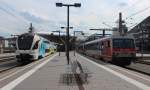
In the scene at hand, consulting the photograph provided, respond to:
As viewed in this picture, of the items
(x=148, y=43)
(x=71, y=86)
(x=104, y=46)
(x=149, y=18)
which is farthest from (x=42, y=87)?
(x=149, y=18)

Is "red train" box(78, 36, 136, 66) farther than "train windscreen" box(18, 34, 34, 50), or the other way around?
"train windscreen" box(18, 34, 34, 50)

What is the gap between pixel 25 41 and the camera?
33469 mm

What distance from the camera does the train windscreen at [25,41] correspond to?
33.3m

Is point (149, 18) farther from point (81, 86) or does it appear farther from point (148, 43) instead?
point (81, 86)

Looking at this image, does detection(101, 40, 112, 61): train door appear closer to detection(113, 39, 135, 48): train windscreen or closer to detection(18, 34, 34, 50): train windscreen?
detection(113, 39, 135, 48): train windscreen

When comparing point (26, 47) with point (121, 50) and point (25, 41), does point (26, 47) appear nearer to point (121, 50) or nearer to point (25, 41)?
point (25, 41)

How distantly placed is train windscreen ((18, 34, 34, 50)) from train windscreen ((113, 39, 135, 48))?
32.1 feet

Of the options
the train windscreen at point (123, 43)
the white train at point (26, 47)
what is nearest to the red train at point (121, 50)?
the train windscreen at point (123, 43)

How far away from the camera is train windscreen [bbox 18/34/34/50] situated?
33.3 meters

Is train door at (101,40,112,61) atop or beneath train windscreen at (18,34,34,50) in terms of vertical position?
beneath

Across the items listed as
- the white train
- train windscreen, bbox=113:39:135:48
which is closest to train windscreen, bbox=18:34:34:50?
the white train

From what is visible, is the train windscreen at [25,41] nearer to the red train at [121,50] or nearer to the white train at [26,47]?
the white train at [26,47]

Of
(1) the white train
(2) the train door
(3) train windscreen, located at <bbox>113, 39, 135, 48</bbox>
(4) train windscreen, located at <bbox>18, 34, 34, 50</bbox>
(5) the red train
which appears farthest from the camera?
(4) train windscreen, located at <bbox>18, 34, 34, 50</bbox>

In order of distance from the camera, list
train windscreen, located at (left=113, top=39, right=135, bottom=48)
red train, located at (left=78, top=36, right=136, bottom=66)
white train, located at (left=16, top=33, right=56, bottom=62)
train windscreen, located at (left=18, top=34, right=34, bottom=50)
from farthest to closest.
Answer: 1. train windscreen, located at (left=18, top=34, right=34, bottom=50)
2. white train, located at (left=16, top=33, right=56, bottom=62)
3. train windscreen, located at (left=113, top=39, right=135, bottom=48)
4. red train, located at (left=78, top=36, right=136, bottom=66)
